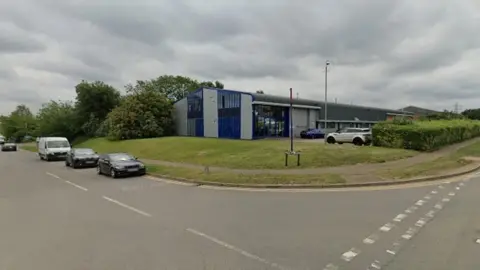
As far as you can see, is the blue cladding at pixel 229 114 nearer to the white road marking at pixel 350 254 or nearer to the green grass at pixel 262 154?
the green grass at pixel 262 154

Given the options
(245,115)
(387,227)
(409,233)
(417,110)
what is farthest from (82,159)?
(417,110)

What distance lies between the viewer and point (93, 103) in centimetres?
5425

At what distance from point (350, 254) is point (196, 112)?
134ft

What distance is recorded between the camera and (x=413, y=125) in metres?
23.9

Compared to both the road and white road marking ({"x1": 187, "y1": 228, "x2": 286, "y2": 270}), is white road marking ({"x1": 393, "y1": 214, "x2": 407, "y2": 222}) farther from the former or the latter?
white road marking ({"x1": 187, "y1": 228, "x2": 286, "y2": 270})

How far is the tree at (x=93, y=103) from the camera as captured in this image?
176 feet

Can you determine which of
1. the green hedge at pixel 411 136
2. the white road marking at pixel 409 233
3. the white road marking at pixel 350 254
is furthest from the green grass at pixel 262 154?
the white road marking at pixel 350 254

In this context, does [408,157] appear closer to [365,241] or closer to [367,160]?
[367,160]

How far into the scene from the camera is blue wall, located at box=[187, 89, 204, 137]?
44.5 meters

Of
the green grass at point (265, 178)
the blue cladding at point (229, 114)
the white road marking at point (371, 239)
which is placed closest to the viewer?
the white road marking at point (371, 239)

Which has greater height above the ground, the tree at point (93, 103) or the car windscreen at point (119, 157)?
the tree at point (93, 103)

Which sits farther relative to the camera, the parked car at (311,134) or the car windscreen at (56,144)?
the parked car at (311,134)

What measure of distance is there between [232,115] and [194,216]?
31.3 m

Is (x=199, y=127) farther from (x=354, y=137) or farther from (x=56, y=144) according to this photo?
(x=354, y=137)
